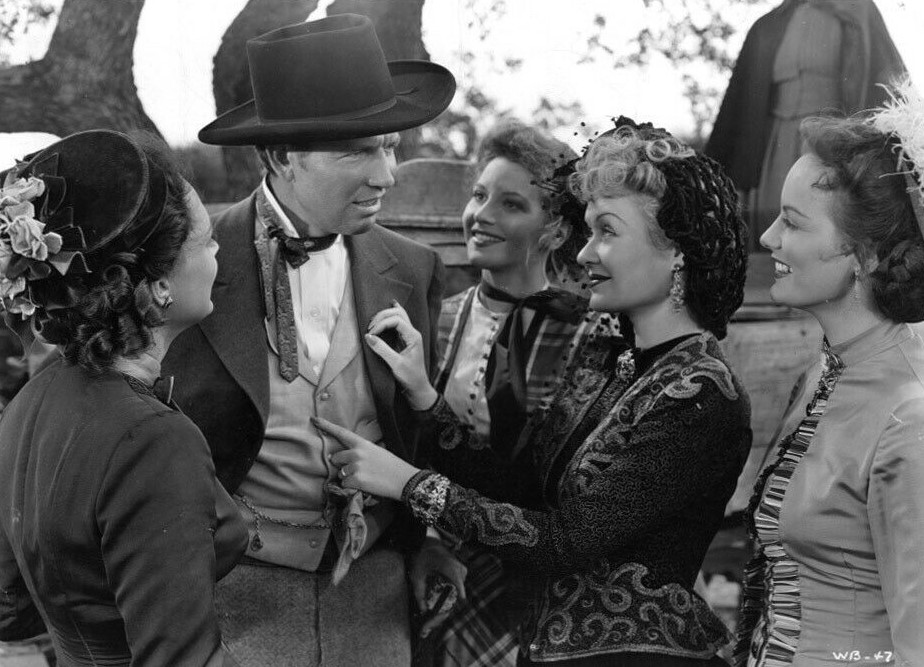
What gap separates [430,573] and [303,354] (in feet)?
2.45

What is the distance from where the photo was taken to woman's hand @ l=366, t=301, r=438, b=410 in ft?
8.70

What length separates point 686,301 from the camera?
8.52 feet

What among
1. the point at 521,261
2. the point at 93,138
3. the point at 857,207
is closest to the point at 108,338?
the point at 93,138

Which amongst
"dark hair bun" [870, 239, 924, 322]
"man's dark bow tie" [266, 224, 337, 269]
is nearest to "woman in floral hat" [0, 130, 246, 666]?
"man's dark bow tie" [266, 224, 337, 269]

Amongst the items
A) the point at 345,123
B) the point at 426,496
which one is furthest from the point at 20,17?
the point at 426,496

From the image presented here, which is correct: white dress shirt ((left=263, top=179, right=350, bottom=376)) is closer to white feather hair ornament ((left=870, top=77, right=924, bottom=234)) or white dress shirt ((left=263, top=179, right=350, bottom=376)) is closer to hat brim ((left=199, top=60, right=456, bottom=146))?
hat brim ((left=199, top=60, right=456, bottom=146))

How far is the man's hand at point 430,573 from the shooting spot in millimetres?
2859

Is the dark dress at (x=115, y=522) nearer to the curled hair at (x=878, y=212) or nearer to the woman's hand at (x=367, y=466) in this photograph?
the woman's hand at (x=367, y=466)

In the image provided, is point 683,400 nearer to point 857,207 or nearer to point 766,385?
point 857,207

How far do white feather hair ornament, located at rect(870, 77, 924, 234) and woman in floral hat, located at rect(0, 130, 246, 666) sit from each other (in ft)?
4.85

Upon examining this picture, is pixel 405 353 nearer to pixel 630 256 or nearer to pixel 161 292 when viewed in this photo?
pixel 630 256

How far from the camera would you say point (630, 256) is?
257cm

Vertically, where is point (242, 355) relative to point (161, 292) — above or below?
below

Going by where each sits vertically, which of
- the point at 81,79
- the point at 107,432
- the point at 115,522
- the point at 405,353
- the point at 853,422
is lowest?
the point at 405,353
